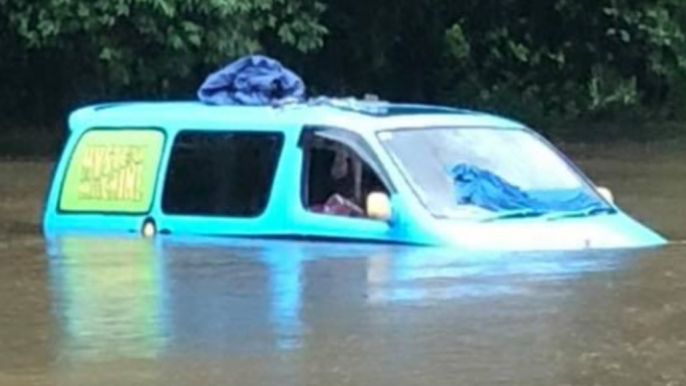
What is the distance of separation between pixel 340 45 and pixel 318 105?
1802 cm

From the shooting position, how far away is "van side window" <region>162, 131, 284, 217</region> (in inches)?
435

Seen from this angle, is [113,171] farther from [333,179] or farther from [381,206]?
[381,206]

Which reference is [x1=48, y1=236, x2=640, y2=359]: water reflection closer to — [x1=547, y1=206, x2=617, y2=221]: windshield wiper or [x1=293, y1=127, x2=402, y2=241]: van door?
[x1=293, y1=127, x2=402, y2=241]: van door

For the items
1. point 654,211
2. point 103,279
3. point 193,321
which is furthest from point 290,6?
point 193,321

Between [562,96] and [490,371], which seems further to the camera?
[562,96]

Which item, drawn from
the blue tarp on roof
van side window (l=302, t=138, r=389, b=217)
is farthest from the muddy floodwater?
the blue tarp on roof

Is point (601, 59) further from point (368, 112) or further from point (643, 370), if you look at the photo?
point (643, 370)

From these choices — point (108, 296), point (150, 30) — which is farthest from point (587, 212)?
point (150, 30)

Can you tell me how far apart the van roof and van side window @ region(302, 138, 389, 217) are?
0.15 metres

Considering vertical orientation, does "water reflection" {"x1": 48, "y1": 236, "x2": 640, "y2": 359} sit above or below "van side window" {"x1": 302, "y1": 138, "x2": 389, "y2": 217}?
below

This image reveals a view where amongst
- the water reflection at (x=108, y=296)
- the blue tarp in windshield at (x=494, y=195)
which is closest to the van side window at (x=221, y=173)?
the water reflection at (x=108, y=296)

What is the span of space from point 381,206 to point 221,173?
4.12ft

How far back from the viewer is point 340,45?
96.0ft

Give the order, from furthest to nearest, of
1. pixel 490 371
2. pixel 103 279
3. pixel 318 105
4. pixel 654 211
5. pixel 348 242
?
pixel 654 211 → pixel 318 105 → pixel 348 242 → pixel 103 279 → pixel 490 371
